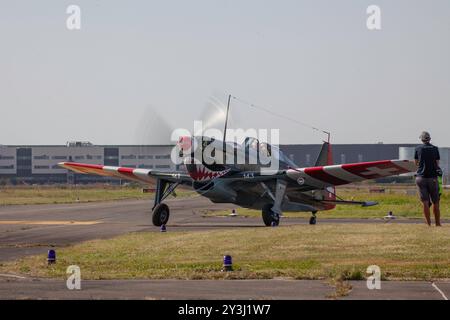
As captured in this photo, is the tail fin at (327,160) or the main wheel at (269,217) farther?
the tail fin at (327,160)

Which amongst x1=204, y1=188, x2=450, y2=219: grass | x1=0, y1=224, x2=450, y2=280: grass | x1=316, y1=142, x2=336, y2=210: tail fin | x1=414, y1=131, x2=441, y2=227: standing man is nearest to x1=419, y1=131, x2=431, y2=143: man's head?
x1=414, y1=131, x2=441, y2=227: standing man

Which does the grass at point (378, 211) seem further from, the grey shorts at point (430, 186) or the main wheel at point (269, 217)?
the grey shorts at point (430, 186)

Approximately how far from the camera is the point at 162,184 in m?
29.2

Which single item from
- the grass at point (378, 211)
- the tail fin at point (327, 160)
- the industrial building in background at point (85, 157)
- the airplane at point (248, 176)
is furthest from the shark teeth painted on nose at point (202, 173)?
the industrial building in background at point (85, 157)

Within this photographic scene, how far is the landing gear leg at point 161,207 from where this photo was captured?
28.0 meters

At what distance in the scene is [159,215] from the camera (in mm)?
28094

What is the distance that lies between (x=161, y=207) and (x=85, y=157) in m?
116

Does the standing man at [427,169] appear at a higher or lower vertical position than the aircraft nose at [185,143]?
lower

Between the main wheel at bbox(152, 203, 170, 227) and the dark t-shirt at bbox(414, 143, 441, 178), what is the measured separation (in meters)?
12.3

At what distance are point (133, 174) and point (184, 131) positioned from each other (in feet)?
12.5

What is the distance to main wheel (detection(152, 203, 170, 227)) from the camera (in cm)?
2798

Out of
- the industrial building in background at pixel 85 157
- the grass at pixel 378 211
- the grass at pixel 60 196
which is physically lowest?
the grass at pixel 378 211

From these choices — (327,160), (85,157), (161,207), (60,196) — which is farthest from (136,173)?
(85,157)
